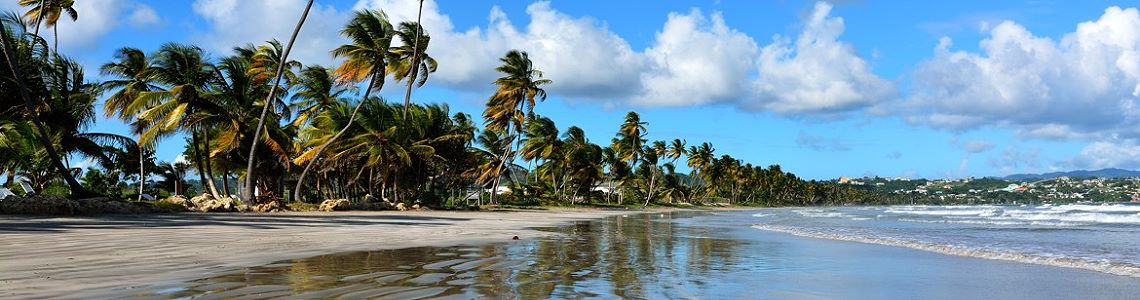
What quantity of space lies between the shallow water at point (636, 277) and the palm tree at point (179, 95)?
20237 millimetres

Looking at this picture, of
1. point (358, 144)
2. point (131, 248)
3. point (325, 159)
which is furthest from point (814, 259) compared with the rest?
point (325, 159)

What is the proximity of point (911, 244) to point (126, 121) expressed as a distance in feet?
95.8

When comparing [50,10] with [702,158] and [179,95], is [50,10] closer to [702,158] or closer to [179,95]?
[179,95]

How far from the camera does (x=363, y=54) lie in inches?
1259

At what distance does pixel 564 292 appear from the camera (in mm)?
6824

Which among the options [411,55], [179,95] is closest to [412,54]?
[411,55]

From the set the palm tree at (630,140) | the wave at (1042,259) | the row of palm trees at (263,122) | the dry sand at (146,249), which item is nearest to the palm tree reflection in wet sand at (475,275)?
the dry sand at (146,249)

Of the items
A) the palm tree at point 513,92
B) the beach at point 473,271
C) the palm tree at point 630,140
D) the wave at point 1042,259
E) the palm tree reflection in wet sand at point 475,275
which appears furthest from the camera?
the palm tree at point 630,140

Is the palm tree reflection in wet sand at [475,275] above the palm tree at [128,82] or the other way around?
the other way around

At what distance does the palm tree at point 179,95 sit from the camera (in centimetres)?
2767

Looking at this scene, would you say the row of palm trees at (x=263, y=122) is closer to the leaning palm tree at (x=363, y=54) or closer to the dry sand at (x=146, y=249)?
the leaning palm tree at (x=363, y=54)

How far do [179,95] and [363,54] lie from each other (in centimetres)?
733

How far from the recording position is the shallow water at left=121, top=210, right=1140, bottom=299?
6672 millimetres

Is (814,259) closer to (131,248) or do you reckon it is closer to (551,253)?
(551,253)
